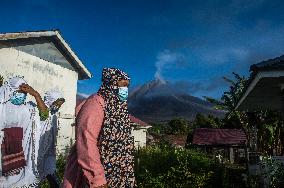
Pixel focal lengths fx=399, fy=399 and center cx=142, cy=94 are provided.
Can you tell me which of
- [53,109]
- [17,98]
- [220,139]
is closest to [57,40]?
[53,109]

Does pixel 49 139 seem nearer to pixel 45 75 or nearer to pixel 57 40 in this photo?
pixel 45 75

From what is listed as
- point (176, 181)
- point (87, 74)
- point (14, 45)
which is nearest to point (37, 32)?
point (14, 45)

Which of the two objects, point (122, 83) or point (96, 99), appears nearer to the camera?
point (96, 99)

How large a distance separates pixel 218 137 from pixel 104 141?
33.2 m

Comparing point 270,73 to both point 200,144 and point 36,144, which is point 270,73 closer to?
point 36,144

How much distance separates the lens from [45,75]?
13109 millimetres

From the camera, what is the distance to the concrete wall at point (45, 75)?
11.3 m

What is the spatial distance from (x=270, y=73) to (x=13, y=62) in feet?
24.5

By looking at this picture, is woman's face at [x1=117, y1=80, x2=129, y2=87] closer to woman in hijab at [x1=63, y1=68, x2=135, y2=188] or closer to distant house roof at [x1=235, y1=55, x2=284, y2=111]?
woman in hijab at [x1=63, y1=68, x2=135, y2=188]

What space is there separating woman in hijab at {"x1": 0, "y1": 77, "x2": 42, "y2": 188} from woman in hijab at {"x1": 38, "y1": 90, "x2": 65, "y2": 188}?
0.36 ft

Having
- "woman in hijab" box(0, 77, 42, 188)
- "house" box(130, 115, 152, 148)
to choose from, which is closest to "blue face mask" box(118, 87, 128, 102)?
"woman in hijab" box(0, 77, 42, 188)

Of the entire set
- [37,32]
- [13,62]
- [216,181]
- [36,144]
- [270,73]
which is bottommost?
[216,181]

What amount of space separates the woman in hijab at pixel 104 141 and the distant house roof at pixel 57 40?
23.4ft

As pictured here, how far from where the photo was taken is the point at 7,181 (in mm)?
5848
